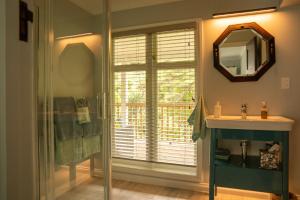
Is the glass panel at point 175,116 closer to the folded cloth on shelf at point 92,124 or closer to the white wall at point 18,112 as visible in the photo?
the folded cloth on shelf at point 92,124

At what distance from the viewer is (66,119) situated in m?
1.76

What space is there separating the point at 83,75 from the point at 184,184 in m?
1.79

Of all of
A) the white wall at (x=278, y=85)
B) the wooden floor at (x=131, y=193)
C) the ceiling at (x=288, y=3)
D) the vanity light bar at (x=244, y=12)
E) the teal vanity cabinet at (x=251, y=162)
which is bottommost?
the wooden floor at (x=131, y=193)

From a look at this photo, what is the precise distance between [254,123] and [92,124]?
1531mm

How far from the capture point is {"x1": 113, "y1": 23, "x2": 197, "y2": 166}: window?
266 cm

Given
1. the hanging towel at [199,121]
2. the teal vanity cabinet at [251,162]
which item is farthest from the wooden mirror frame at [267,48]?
the teal vanity cabinet at [251,162]

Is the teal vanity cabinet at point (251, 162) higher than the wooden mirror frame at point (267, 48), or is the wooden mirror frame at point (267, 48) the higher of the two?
the wooden mirror frame at point (267, 48)

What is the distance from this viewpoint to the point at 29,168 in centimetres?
71

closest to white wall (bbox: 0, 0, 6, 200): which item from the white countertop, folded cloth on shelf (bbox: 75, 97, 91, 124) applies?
folded cloth on shelf (bbox: 75, 97, 91, 124)

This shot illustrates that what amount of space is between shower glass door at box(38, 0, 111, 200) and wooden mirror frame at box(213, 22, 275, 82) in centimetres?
134

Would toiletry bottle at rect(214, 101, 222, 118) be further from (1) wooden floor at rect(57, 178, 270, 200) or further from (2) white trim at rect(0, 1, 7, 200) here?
(2) white trim at rect(0, 1, 7, 200)

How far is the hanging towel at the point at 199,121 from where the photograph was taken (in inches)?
96.3

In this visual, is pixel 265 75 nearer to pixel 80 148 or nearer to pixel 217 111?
pixel 217 111

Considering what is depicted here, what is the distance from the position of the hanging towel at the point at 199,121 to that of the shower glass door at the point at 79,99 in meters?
1.10
